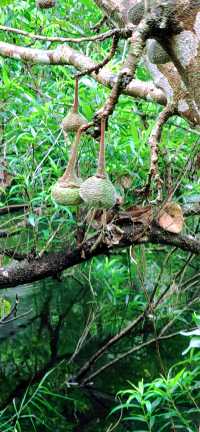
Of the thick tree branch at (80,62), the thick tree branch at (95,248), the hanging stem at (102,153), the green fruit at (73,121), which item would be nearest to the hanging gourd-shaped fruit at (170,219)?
the thick tree branch at (95,248)

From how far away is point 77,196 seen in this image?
85 cm

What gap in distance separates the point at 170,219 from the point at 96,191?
4.19 feet

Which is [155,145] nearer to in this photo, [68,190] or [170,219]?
[68,190]

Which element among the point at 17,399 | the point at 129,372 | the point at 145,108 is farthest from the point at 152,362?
the point at 145,108

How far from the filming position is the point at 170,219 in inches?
79.3

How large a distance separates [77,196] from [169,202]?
1.20 metres

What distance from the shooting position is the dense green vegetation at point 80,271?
2018 millimetres

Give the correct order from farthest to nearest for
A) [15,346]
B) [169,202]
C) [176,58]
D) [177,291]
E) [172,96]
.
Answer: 1. [15,346]
2. [177,291]
3. [169,202]
4. [172,96]
5. [176,58]

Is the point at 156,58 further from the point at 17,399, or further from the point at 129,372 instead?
the point at 129,372

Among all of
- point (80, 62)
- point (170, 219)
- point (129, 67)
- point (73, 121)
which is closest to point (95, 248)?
point (170, 219)

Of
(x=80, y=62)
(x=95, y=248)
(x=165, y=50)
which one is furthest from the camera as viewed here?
(x=95, y=248)

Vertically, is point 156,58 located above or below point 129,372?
above

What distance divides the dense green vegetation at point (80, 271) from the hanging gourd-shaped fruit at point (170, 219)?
75mm

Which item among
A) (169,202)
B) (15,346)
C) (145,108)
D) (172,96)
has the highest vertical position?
(172,96)
